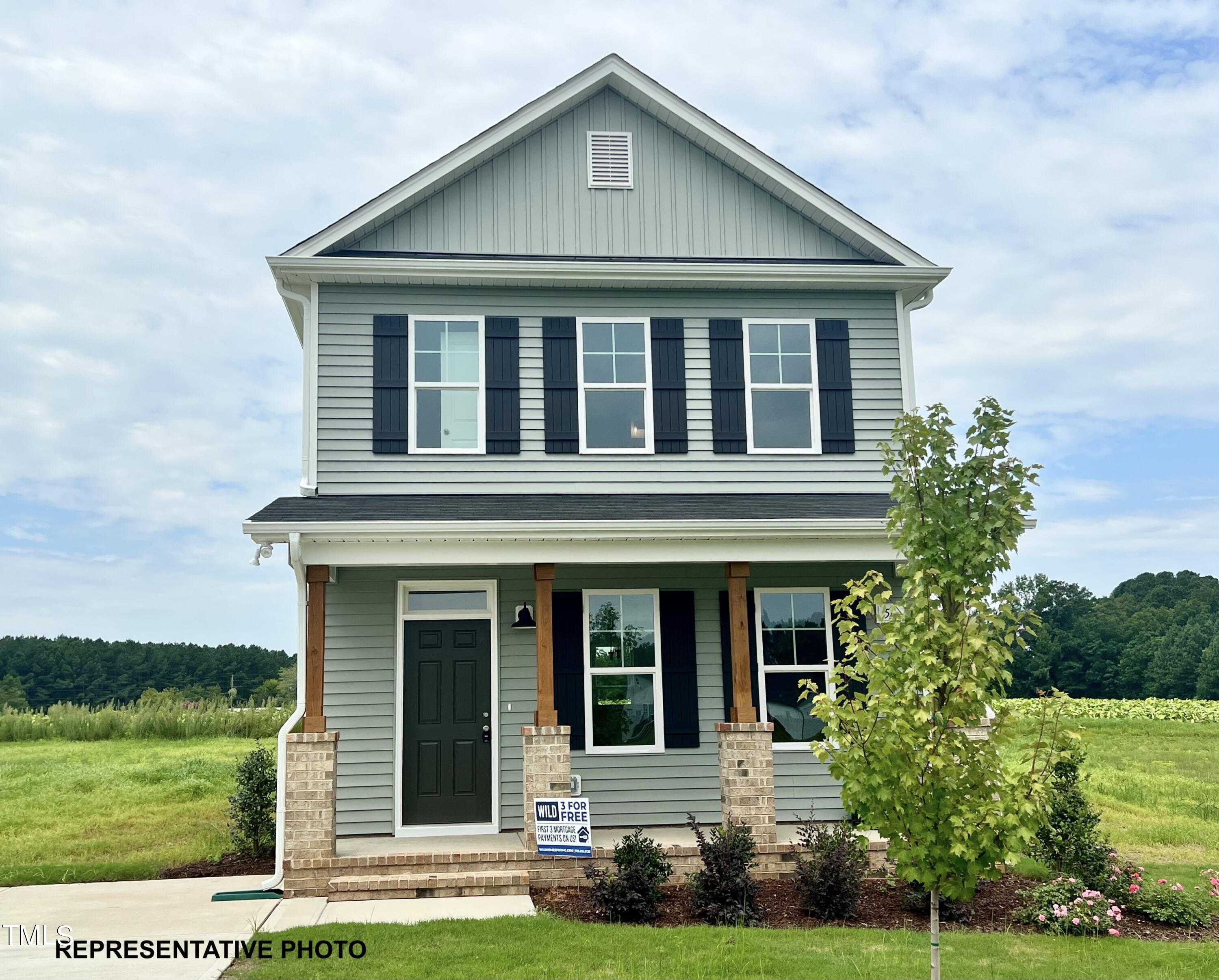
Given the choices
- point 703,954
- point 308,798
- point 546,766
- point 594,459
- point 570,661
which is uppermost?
point 594,459

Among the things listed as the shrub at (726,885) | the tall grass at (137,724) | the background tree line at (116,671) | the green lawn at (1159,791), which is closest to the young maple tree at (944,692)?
the green lawn at (1159,791)

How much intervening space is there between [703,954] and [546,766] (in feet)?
8.70

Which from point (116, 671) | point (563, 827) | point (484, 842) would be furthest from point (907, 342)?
point (116, 671)

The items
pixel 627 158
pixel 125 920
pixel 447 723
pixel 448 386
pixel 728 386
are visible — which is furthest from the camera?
pixel 627 158

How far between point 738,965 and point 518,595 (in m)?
5.16

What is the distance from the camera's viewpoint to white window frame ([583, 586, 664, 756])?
11.0 m

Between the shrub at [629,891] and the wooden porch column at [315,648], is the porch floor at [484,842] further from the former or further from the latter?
the wooden porch column at [315,648]

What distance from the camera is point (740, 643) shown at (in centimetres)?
997

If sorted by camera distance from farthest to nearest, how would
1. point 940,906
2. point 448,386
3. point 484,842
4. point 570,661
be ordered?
point 448,386 → point 570,661 → point 484,842 → point 940,906

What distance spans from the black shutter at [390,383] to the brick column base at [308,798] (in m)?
3.48

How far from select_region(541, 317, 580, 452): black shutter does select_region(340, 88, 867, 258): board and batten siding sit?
103 centimetres

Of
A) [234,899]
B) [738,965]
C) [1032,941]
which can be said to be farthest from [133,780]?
[1032,941]

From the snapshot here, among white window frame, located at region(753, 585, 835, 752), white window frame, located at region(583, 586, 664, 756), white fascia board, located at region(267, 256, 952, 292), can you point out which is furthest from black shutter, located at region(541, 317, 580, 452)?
white window frame, located at region(753, 585, 835, 752)

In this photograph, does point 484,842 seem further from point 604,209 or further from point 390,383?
point 604,209
